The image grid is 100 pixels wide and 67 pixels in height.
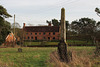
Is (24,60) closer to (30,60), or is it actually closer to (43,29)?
(30,60)

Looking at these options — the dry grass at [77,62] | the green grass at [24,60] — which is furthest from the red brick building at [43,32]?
the dry grass at [77,62]

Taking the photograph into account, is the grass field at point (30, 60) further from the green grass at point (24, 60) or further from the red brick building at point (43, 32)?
the red brick building at point (43, 32)

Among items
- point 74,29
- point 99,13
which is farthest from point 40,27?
point 99,13

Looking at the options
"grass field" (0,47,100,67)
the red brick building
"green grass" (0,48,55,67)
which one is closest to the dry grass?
"grass field" (0,47,100,67)

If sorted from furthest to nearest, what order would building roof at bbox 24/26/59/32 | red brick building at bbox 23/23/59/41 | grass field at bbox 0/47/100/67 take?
1. building roof at bbox 24/26/59/32
2. red brick building at bbox 23/23/59/41
3. grass field at bbox 0/47/100/67

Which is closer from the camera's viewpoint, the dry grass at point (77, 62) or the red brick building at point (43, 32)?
the dry grass at point (77, 62)

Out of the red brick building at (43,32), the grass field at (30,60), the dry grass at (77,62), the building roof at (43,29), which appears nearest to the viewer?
the dry grass at (77,62)

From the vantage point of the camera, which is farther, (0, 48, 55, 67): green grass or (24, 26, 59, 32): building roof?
(24, 26, 59, 32): building roof

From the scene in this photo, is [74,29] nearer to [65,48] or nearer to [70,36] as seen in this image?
[70,36]

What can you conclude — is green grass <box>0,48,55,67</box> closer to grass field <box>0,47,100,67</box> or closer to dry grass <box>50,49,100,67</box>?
grass field <box>0,47,100,67</box>

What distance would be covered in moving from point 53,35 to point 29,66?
203ft

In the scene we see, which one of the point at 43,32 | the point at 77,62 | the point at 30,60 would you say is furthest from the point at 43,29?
the point at 77,62

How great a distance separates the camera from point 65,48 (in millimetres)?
9969

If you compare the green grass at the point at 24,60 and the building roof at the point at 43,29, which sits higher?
the building roof at the point at 43,29
